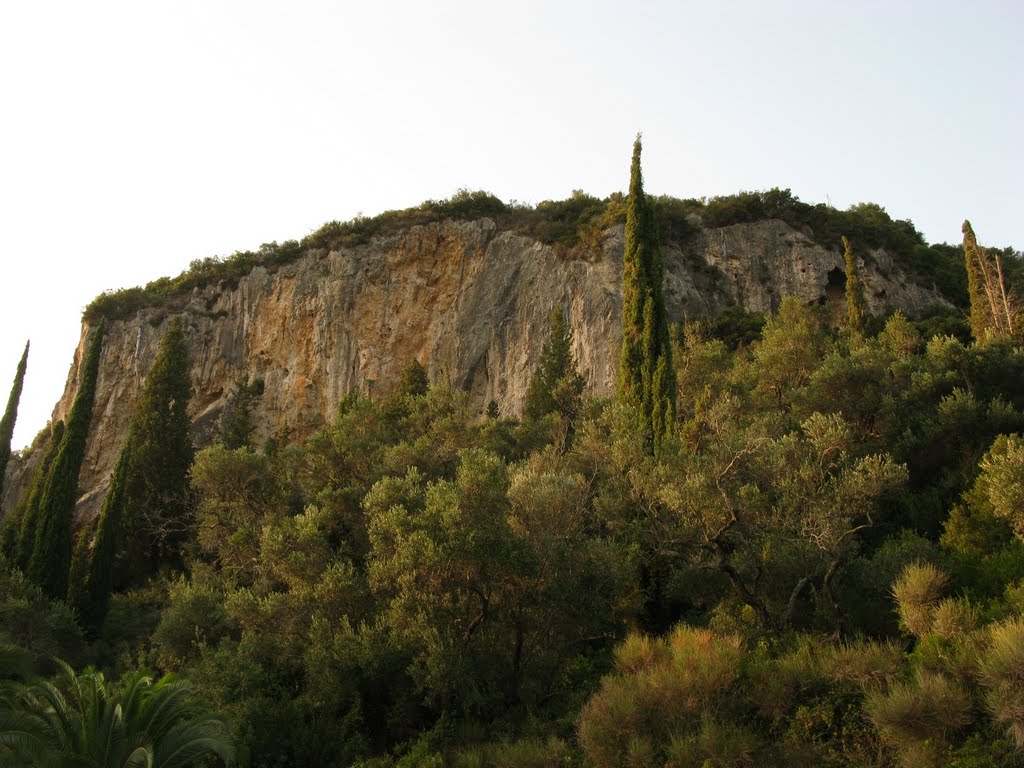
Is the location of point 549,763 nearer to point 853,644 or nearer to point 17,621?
point 853,644

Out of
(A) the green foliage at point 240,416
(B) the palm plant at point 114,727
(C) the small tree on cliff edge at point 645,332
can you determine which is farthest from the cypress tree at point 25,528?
(C) the small tree on cliff edge at point 645,332

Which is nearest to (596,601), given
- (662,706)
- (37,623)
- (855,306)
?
(662,706)

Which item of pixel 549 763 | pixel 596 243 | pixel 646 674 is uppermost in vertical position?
pixel 596 243

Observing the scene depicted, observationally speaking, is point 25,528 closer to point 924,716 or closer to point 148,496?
point 148,496

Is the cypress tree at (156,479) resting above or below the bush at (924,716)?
above

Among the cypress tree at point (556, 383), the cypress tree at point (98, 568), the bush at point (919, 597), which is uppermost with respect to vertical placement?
the cypress tree at point (556, 383)

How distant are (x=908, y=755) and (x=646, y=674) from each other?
454cm

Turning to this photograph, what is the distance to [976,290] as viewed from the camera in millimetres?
36469

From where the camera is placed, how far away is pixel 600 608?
1881 cm

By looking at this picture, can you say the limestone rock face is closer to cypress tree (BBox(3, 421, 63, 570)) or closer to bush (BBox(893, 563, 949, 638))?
cypress tree (BBox(3, 421, 63, 570))

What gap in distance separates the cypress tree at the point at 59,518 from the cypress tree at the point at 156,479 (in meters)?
1.23

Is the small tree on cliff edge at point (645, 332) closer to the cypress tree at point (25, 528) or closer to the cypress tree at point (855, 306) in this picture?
the cypress tree at point (855, 306)

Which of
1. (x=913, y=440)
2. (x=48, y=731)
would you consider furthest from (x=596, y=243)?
(x=48, y=731)

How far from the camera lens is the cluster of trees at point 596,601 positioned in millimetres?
15000
